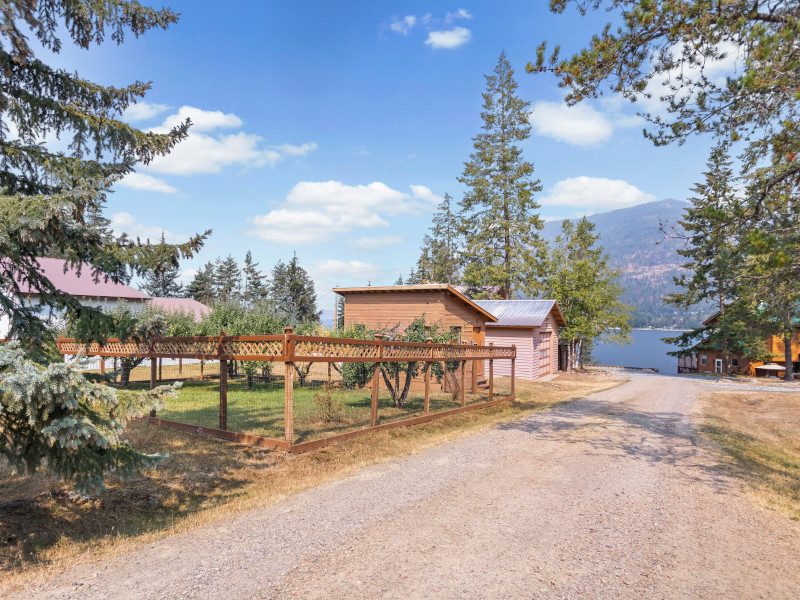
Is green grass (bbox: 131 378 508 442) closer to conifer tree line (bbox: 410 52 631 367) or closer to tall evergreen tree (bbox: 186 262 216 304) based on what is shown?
conifer tree line (bbox: 410 52 631 367)

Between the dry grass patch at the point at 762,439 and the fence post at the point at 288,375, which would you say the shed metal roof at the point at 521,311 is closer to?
the dry grass patch at the point at 762,439

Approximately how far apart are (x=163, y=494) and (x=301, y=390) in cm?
949

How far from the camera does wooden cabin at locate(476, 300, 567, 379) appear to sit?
26.2m

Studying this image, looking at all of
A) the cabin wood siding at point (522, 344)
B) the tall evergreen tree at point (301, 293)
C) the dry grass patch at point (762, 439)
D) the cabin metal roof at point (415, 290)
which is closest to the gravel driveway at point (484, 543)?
the dry grass patch at point (762, 439)

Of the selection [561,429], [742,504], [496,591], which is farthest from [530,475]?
[561,429]

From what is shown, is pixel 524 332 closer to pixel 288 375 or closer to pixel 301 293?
pixel 288 375

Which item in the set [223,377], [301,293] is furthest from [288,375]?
[301,293]

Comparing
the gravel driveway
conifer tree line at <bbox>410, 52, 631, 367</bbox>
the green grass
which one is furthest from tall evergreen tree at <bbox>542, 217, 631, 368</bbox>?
the gravel driveway

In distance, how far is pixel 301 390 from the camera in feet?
50.6

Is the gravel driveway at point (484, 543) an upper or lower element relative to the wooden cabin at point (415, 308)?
lower

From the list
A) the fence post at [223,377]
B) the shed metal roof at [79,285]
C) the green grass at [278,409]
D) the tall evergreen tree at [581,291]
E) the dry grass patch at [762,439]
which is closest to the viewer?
the dry grass patch at [762,439]

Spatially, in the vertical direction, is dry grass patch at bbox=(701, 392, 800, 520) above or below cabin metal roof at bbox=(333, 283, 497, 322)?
below

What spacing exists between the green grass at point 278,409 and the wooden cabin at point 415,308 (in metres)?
2.64

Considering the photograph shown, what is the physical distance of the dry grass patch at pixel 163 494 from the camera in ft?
14.4
